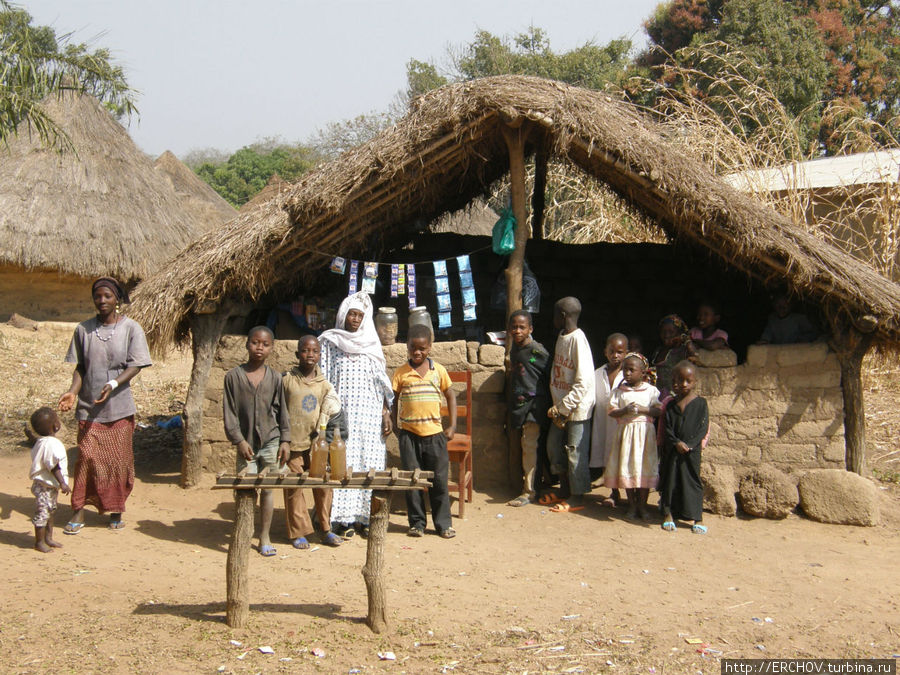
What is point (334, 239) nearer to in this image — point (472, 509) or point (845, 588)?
point (472, 509)

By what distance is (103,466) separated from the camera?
5.65 meters

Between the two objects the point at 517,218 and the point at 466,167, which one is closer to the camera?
the point at 517,218

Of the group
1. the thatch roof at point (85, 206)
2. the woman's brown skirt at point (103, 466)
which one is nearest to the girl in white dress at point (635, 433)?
the woman's brown skirt at point (103, 466)

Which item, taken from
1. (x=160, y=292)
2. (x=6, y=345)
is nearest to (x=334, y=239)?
(x=160, y=292)

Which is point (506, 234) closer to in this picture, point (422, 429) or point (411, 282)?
point (411, 282)

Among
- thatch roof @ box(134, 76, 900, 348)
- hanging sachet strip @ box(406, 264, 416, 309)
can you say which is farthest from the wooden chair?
thatch roof @ box(134, 76, 900, 348)

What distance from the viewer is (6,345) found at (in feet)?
39.9

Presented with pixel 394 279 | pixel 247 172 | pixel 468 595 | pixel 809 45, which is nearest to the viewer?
pixel 468 595

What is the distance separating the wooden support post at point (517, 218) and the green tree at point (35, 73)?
147 inches

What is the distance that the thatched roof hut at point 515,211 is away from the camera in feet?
21.1

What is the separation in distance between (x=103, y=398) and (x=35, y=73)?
3.23 meters

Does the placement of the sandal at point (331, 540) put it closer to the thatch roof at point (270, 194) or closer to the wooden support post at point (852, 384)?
the thatch roof at point (270, 194)

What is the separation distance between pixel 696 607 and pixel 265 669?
7.72ft

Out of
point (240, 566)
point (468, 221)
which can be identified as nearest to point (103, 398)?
point (240, 566)
